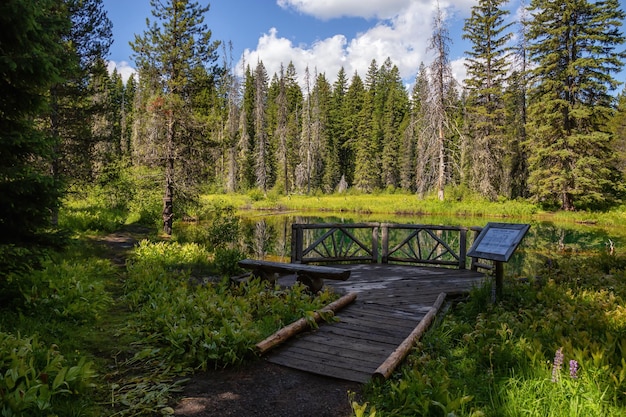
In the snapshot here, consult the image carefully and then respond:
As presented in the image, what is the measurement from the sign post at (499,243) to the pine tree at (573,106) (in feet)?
91.8

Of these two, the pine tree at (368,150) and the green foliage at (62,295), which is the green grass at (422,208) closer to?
the pine tree at (368,150)

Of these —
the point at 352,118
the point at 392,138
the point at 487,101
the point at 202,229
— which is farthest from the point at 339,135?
the point at 202,229

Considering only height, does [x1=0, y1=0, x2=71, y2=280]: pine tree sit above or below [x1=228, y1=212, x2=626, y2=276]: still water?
above

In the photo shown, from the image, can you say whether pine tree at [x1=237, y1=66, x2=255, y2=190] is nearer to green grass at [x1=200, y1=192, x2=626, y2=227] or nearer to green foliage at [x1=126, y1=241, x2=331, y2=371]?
green grass at [x1=200, y1=192, x2=626, y2=227]

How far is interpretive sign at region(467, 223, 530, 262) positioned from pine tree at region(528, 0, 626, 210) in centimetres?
2802

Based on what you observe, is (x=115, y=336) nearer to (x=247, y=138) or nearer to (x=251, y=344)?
(x=251, y=344)

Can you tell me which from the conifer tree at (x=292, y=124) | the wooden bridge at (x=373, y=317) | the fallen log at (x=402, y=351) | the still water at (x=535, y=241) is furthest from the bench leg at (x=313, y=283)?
the conifer tree at (x=292, y=124)

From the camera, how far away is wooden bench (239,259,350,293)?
7770 mm

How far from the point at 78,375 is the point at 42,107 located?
3962 mm

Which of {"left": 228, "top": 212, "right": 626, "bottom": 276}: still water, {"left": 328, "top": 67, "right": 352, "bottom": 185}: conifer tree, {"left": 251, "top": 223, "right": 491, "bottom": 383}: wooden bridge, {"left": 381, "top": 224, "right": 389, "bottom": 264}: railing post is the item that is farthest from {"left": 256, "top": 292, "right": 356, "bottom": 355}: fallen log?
{"left": 328, "top": 67, "right": 352, "bottom": 185}: conifer tree

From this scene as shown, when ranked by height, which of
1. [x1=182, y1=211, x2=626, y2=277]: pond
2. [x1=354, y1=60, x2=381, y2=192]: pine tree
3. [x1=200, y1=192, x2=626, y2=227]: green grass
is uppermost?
[x1=354, y1=60, x2=381, y2=192]: pine tree

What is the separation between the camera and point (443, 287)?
29.8ft

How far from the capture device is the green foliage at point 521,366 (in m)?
3.67

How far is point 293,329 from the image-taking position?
19.4 feet
